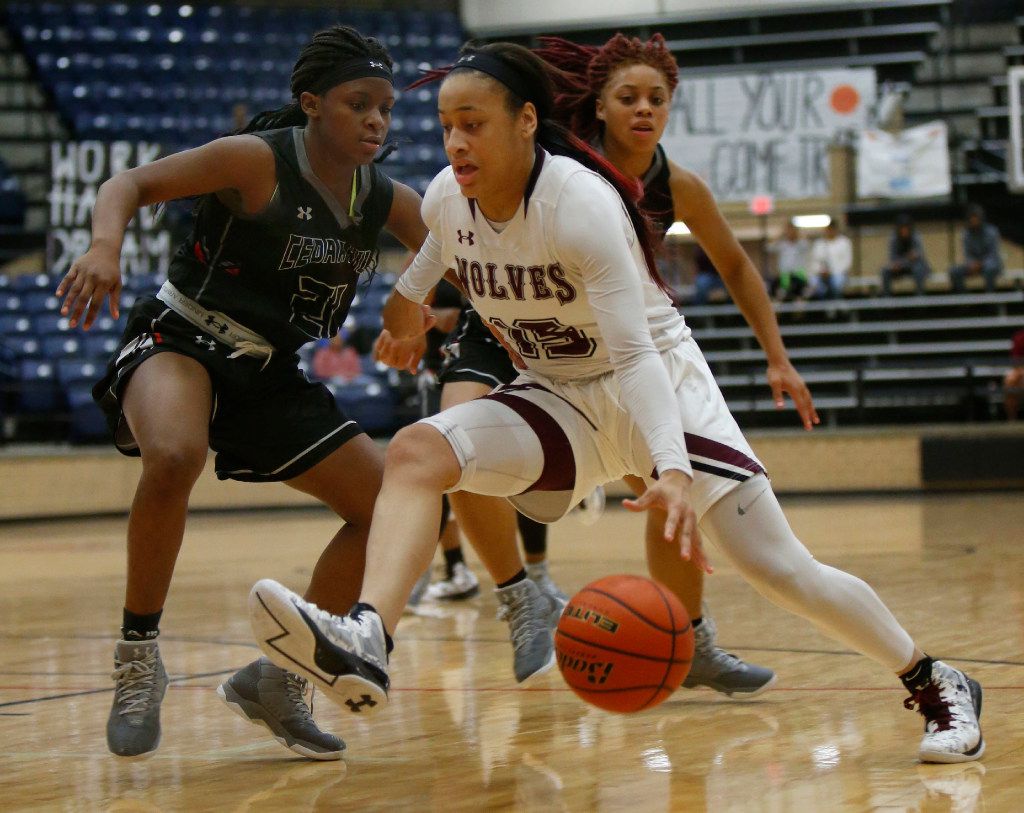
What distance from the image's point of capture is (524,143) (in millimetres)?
3266

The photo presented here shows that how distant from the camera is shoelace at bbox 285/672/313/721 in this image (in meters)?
3.62

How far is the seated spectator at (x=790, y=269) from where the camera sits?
51.7ft

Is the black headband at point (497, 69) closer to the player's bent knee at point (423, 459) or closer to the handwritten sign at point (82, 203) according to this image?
the player's bent knee at point (423, 459)

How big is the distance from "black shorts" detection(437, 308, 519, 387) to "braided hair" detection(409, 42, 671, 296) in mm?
1730

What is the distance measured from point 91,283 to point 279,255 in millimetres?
678

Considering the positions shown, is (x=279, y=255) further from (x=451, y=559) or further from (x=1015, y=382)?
(x=1015, y=382)

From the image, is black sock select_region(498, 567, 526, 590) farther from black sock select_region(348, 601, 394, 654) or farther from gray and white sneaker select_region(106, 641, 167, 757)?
black sock select_region(348, 601, 394, 654)

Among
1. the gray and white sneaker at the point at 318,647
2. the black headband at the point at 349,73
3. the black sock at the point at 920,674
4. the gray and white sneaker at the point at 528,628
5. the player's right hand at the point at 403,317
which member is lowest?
the gray and white sneaker at the point at 528,628

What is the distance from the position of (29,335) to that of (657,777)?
1316 centimetres

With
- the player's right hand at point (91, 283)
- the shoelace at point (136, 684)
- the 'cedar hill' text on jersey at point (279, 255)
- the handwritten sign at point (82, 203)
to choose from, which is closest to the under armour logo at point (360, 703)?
the shoelace at point (136, 684)

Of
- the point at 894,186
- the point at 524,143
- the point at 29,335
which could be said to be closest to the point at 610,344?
the point at 524,143

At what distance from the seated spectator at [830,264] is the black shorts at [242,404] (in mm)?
12843

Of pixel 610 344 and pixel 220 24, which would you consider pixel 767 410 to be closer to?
pixel 220 24

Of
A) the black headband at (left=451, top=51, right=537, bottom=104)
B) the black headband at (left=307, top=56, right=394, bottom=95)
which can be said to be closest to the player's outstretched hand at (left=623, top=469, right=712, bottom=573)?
the black headband at (left=451, top=51, right=537, bottom=104)
